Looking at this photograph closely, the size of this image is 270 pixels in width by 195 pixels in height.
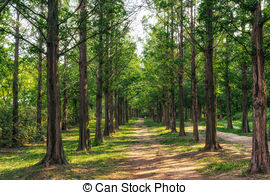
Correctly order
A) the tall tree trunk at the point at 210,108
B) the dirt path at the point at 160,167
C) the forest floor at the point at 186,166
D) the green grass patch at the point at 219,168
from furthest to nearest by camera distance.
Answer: the tall tree trunk at the point at 210,108, the green grass patch at the point at 219,168, the dirt path at the point at 160,167, the forest floor at the point at 186,166

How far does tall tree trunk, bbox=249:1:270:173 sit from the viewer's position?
8273mm

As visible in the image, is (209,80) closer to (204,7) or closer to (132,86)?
(204,7)

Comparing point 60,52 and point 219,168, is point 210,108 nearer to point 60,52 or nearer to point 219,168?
point 219,168

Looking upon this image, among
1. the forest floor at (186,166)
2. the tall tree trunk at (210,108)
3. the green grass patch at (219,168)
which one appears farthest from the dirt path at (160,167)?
the tall tree trunk at (210,108)

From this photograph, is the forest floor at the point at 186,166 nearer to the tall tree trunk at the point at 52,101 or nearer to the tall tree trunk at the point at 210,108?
the tall tree trunk at the point at 210,108

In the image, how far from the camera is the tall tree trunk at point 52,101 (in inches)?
394

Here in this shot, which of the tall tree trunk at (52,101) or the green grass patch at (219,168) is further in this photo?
the tall tree trunk at (52,101)

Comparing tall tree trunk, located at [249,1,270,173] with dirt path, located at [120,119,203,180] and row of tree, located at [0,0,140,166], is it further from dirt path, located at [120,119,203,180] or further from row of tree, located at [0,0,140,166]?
row of tree, located at [0,0,140,166]

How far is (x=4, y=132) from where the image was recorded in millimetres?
17734

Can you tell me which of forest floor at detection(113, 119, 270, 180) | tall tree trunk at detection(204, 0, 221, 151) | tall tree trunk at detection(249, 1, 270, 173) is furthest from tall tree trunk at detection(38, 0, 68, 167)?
tall tree trunk at detection(204, 0, 221, 151)

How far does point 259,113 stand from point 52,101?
322 inches

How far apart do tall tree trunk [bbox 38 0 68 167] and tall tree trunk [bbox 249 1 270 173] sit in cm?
779

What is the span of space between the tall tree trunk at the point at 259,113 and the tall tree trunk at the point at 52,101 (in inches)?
307

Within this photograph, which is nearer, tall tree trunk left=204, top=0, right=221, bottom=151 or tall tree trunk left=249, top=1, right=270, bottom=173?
tall tree trunk left=249, top=1, right=270, bottom=173
